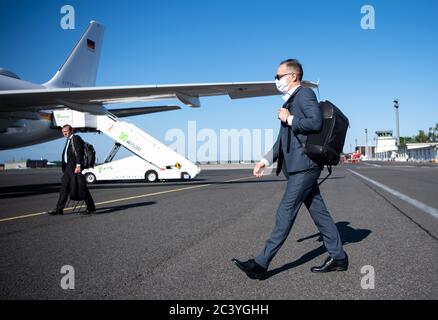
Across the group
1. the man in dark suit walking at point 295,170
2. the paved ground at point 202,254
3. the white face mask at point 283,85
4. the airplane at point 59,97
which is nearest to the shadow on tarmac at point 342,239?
the paved ground at point 202,254

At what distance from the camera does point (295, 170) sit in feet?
11.5

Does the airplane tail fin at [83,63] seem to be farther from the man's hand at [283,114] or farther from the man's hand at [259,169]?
the man's hand at [283,114]

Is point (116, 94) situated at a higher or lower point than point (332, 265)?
higher

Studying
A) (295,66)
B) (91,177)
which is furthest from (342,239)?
(91,177)

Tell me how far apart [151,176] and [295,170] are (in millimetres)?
16955

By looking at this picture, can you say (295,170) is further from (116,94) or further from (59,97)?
(59,97)

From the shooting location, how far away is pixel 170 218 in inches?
285

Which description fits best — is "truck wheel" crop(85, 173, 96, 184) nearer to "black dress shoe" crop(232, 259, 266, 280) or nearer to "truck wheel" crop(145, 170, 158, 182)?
"truck wheel" crop(145, 170, 158, 182)

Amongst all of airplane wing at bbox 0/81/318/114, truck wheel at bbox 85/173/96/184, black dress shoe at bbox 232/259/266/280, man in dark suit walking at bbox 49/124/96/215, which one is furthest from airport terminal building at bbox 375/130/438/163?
black dress shoe at bbox 232/259/266/280

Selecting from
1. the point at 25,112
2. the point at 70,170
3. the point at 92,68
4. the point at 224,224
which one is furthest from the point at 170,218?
the point at 92,68

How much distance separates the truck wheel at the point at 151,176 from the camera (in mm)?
19844

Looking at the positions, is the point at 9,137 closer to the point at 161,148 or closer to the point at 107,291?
the point at 161,148

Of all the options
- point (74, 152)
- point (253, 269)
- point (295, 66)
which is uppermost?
point (295, 66)

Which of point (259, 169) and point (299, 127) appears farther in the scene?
point (259, 169)
